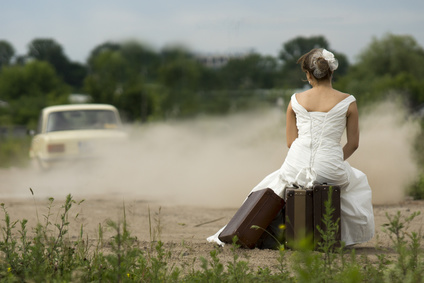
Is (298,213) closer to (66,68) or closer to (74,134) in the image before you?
(74,134)

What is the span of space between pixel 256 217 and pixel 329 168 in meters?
0.76

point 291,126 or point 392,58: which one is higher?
point 392,58

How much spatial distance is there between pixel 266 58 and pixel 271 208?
30511 millimetres

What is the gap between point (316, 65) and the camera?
5.63 metres

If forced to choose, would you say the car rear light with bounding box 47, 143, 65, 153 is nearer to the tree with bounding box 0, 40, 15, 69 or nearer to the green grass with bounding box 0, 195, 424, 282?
the green grass with bounding box 0, 195, 424, 282

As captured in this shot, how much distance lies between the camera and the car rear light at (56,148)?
14.0 metres

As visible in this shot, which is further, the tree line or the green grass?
the tree line

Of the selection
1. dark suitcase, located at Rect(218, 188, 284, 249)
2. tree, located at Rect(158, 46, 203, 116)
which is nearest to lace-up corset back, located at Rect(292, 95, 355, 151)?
dark suitcase, located at Rect(218, 188, 284, 249)

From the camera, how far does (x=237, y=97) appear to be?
35812 millimetres

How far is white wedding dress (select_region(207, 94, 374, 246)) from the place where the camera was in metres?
5.64

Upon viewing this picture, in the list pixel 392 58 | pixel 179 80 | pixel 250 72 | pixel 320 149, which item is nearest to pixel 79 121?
pixel 320 149

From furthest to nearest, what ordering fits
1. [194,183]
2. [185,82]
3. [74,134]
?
[185,82] < [74,134] < [194,183]

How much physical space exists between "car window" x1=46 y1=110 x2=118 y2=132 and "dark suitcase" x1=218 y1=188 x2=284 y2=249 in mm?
9607

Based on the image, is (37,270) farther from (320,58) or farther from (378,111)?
(378,111)
